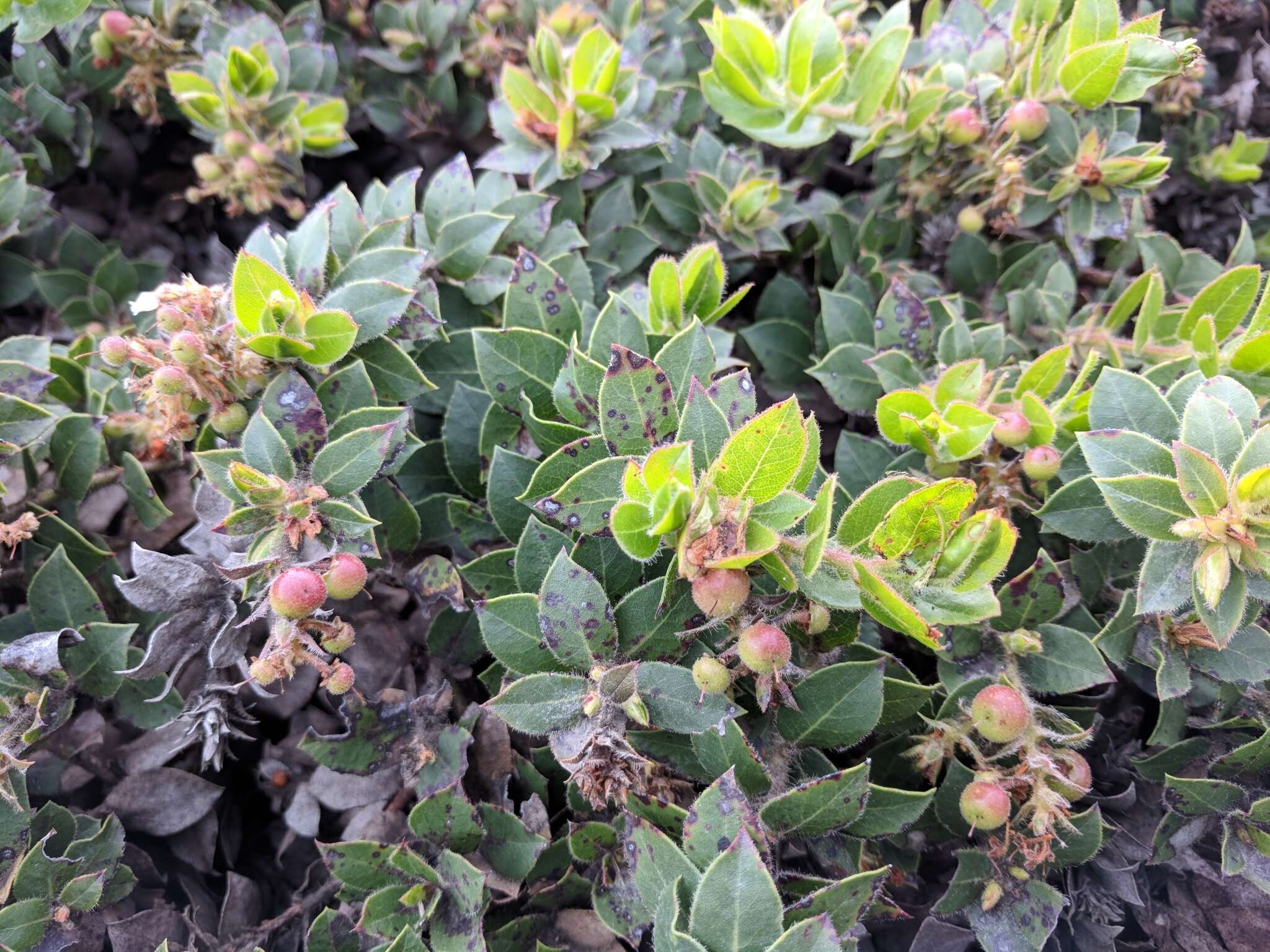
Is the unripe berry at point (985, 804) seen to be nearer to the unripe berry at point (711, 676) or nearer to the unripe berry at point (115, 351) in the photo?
the unripe berry at point (711, 676)

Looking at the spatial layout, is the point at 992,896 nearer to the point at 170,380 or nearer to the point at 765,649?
the point at 765,649

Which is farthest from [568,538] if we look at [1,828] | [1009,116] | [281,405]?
[1009,116]

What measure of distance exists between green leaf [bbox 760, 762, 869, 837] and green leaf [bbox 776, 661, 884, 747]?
89 mm

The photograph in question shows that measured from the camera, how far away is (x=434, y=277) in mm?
1805

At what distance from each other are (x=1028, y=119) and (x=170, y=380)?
1.66 m

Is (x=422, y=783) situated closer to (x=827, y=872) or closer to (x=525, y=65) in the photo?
(x=827, y=872)

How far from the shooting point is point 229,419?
1398 millimetres

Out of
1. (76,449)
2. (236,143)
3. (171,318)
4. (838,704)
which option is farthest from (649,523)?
(236,143)

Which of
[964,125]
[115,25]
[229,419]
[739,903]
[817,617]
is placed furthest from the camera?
[115,25]

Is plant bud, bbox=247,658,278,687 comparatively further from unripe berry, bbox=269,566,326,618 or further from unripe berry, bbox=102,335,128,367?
unripe berry, bbox=102,335,128,367

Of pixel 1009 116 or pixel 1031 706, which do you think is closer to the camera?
pixel 1031 706

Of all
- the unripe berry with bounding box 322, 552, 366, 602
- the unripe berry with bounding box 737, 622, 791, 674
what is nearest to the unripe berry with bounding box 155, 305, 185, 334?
the unripe berry with bounding box 322, 552, 366, 602

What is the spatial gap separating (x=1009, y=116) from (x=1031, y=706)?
1.18 meters

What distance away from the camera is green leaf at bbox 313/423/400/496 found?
130 centimetres
